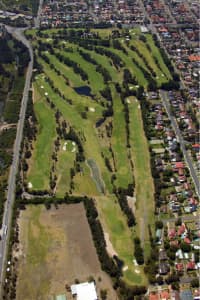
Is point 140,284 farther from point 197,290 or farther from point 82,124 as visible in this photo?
point 82,124

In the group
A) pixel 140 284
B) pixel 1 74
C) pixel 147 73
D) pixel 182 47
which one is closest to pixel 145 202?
pixel 140 284

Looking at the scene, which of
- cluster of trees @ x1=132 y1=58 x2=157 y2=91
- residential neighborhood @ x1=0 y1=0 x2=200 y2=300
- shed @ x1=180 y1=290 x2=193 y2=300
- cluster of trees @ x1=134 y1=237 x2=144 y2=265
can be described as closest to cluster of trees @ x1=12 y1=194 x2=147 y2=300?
residential neighborhood @ x1=0 y1=0 x2=200 y2=300

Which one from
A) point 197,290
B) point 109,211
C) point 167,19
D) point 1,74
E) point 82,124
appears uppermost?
point 167,19

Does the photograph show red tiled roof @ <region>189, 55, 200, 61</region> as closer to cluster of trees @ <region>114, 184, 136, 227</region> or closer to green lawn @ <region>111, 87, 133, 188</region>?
green lawn @ <region>111, 87, 133, 188</region>

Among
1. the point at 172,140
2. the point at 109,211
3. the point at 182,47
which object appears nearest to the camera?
the point at 109,211

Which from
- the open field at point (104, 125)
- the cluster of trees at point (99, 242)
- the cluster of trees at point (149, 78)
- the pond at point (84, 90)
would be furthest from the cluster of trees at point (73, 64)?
the cluster of trees at point (99, 242)

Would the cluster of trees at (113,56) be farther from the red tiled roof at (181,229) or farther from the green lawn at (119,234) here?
the red tiled roof at (181,229)

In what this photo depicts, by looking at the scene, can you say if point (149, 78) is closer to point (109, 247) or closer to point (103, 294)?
point (109, 247)
